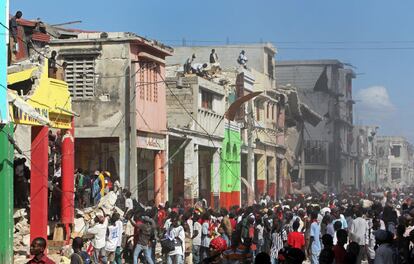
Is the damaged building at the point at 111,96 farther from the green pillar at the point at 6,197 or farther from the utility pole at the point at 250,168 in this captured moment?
the utility pole at the point at 250,168

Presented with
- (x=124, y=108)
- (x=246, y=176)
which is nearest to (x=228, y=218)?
(x=124, y=108)

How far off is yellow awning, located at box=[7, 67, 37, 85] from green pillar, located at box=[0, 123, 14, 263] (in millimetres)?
1718

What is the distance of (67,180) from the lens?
24.3 meters

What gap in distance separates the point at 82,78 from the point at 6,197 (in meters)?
12.1

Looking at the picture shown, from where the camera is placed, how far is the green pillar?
65.2 feet

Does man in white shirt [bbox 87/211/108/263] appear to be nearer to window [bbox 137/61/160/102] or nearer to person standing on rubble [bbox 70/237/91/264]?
person standing on rubble [bbox 70/237/91/264]

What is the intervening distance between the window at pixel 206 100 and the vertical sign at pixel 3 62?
2008 centimetres

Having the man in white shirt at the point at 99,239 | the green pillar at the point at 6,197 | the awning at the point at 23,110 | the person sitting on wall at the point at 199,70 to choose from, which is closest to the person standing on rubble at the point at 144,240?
the man in white shirt at the point at 99,239

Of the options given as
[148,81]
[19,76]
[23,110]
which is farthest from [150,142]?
[23,110]

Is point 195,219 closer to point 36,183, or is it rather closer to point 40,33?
point 36,183

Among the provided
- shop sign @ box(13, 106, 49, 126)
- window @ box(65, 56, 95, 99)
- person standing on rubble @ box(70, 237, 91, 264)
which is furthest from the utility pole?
person standing on rubble @ box(70, 237, 91, 264)

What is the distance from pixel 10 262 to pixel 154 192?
542 inches

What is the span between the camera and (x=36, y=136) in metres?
22.2

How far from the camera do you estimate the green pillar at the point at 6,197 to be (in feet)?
65.2
